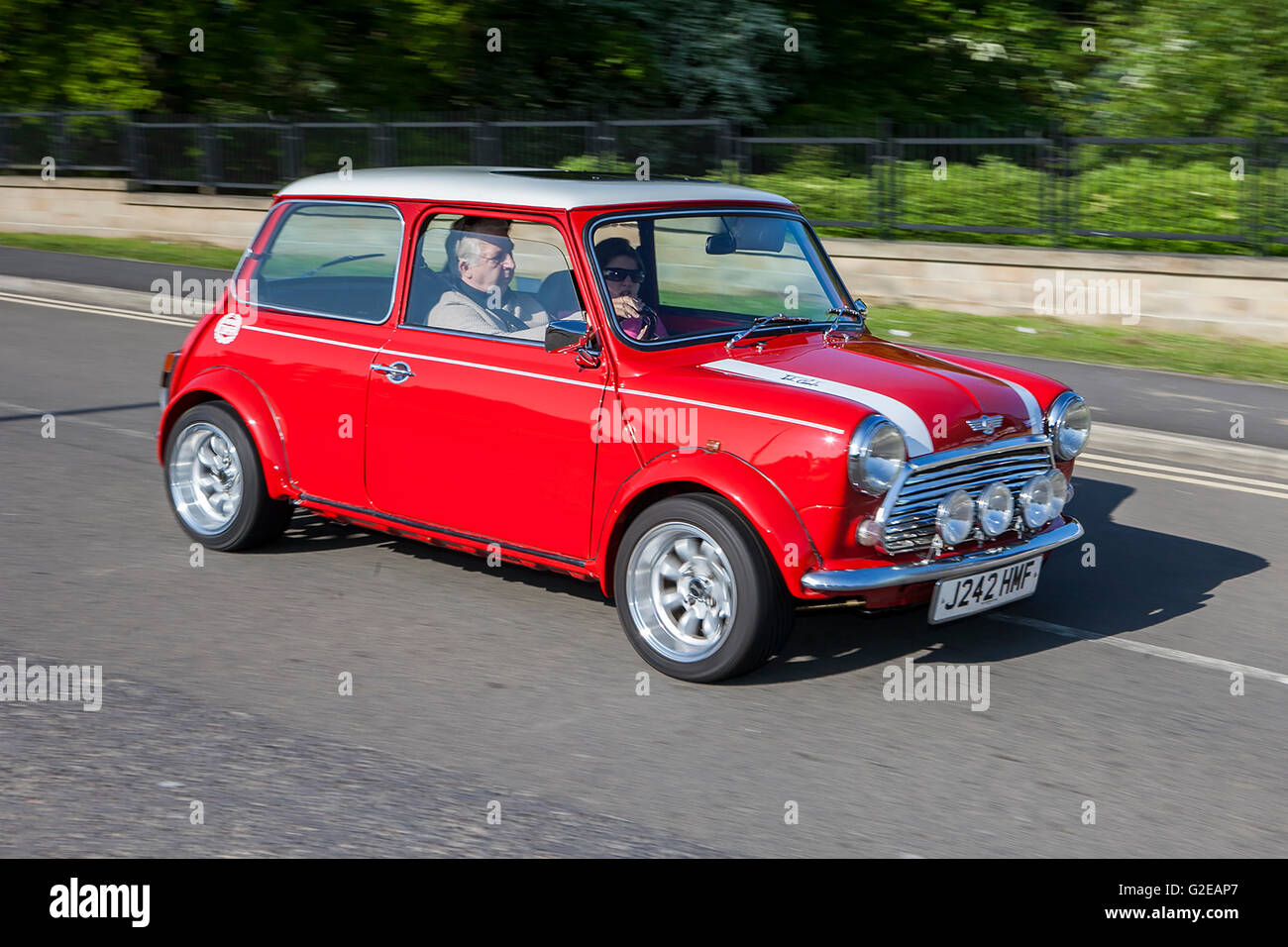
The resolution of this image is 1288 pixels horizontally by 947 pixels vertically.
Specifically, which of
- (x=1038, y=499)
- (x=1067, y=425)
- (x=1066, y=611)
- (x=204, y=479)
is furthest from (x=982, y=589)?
(x=204, y=479)

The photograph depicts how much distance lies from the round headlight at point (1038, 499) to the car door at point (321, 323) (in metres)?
2.82

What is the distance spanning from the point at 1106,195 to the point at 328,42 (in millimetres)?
15067

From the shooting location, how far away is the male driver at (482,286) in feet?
20.0

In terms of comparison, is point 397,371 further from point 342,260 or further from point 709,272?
point 709,272

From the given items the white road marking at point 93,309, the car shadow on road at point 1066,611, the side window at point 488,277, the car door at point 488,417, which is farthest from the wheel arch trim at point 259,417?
the white road marking at point 93,309

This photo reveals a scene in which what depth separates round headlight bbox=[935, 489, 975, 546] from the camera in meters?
5.31

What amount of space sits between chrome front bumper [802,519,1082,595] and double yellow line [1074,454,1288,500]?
397 cm

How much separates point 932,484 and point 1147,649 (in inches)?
54.4

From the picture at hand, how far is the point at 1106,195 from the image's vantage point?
16.8 meters

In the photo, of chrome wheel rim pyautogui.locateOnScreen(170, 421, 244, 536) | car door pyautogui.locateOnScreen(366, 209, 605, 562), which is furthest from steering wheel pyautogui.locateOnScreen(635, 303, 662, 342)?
chrome wheel rim pyautogui.locateOnScreen(170, 421, 244, 536)
